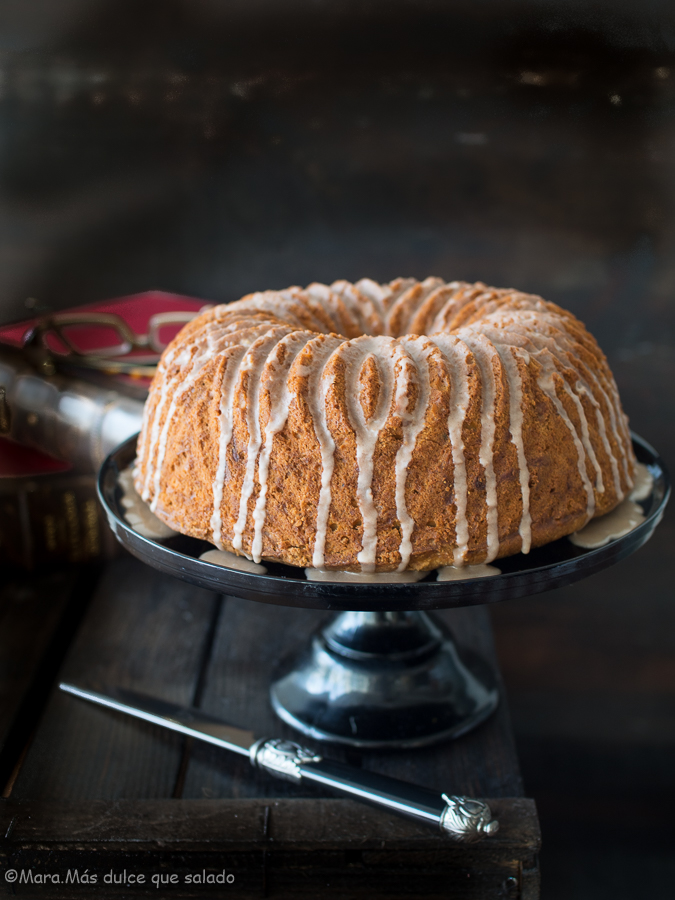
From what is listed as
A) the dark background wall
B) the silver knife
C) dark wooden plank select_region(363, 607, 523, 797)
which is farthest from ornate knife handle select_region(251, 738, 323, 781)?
the dark background wall

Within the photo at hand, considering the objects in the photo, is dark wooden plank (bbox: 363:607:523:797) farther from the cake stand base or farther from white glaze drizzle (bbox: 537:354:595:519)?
white glaze drizzle (bbox: 537:354:595:519)

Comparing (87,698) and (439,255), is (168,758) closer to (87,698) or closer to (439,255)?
(87,698)

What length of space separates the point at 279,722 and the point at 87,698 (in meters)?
0.28

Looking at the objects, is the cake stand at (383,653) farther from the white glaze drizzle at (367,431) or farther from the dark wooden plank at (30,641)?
the dark wooden plank at (30,641)

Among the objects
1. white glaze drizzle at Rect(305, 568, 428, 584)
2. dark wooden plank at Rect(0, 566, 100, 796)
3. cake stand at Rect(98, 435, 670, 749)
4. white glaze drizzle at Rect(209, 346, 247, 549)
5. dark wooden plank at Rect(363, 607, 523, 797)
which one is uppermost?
white glaze drizzle at Rect(209, 346, 247, 549)

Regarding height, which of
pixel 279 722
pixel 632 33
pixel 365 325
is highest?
pixel 632 33

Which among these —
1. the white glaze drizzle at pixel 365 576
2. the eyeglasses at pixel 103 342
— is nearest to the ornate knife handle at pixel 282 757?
the white glaze drizzle at pixel 365 576

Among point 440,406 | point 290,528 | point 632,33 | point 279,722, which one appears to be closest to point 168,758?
point 279,722

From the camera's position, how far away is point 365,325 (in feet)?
3.91

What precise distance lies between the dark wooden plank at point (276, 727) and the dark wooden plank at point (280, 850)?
7 centimetres

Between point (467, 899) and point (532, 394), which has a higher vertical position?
point (532, 394)

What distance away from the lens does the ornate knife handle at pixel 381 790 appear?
2.84 ft

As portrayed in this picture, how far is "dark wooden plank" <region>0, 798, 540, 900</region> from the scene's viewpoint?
91cm

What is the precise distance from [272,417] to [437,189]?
1204 millimetres
